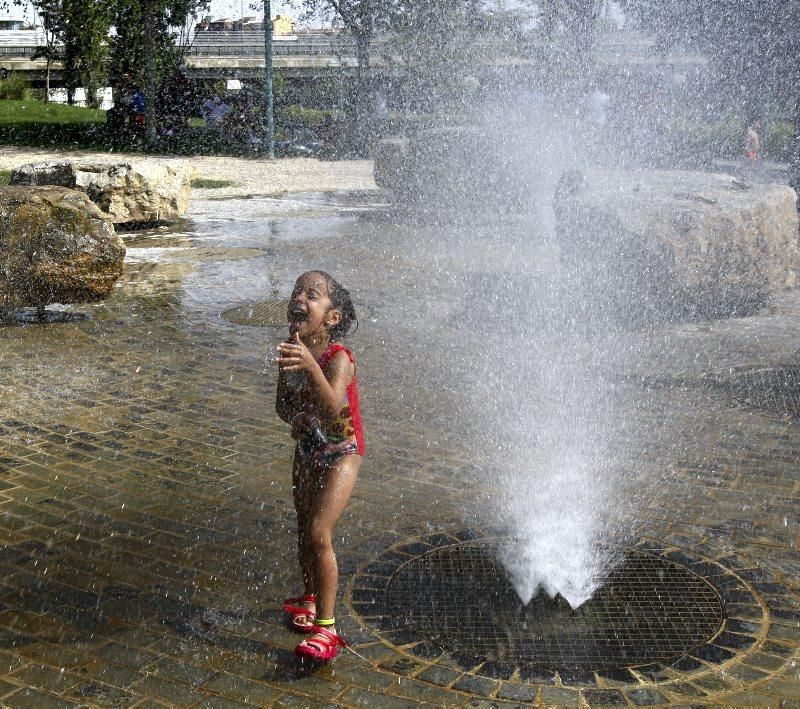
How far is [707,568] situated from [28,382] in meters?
4.55

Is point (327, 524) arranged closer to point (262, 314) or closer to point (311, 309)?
point (311, 309)

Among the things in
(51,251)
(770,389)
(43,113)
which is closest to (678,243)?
(770,389)

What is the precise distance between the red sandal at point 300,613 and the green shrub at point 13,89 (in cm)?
3738

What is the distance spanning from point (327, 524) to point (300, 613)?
1.43 ft

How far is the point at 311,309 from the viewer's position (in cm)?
344

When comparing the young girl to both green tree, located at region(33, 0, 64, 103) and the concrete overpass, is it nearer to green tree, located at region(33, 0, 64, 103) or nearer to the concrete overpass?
the concrete overpass

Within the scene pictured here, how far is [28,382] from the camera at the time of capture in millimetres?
6848

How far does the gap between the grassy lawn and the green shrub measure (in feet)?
3.06

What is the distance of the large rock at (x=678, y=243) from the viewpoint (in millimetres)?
8797

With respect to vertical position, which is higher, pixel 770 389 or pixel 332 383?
pixel 332 383

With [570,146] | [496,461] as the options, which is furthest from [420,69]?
[496,461]

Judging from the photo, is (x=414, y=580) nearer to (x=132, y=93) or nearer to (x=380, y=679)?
(x=380, y=679)

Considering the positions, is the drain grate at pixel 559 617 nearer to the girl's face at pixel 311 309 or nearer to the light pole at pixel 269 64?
the girl's face at pixel 311 309

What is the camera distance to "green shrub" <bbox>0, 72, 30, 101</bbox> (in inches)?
1481
